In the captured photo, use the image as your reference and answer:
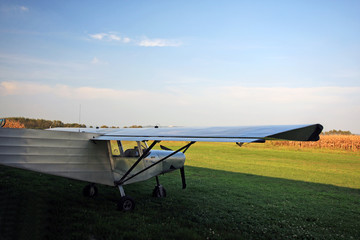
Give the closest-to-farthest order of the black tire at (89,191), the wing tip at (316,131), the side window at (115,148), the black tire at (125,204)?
the wing tip at (316,131) → the black tire at (125,204) → the side window at (115,148) → the black tire at (89,191)

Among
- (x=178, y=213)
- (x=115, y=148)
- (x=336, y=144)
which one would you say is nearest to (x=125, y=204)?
(x=178, y=213)

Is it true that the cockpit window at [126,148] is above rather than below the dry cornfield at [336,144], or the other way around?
above

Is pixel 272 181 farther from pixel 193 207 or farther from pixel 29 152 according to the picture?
pixel 29 152

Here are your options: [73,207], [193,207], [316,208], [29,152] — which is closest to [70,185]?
[73,207]

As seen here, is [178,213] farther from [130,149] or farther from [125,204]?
[130,149]

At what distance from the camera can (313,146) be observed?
110ft

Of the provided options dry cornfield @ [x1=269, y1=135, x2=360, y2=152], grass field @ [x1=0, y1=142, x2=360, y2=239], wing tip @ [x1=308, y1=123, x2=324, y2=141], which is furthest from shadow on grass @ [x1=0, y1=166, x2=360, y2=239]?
dry cornfield @ [x1=269, y1=135, x2=360, y2=152]

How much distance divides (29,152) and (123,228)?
254cm

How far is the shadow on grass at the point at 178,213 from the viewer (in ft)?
16.2

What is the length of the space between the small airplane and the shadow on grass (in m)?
0.79

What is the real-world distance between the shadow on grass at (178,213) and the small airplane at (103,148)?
31.3 inches

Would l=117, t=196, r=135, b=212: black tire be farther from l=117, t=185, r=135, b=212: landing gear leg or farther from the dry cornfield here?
the dry cornfield

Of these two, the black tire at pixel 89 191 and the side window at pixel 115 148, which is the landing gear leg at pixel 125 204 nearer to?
the side window at pixel 115 148

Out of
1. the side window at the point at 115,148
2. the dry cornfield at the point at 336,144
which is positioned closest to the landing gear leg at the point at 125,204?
the side window at the point at 115,148
